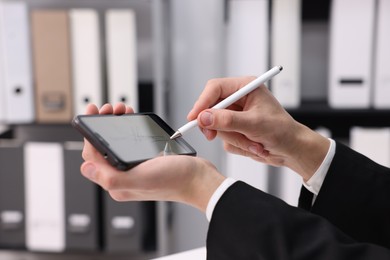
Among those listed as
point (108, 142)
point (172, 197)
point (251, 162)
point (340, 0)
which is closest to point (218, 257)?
point (172, 197)

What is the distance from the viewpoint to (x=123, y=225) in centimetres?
162

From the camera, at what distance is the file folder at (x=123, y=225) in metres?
1.62

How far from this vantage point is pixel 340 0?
1.52 metres

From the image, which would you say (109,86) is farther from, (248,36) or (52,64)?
(248,36)

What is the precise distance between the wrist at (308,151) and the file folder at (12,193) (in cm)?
101

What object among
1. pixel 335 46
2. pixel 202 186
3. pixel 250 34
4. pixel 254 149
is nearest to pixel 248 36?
pixel 250 34

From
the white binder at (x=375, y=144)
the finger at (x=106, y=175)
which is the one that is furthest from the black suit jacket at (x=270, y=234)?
the white binder at (x=375, y=144)

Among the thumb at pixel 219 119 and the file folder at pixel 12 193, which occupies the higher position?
the thumb at pixel 219 119

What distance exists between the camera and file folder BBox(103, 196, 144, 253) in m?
1.62

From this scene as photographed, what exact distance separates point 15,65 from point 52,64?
121 mm

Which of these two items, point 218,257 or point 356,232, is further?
point 356,232

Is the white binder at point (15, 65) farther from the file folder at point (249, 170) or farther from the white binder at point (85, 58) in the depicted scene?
the file folder at point (249, 170)

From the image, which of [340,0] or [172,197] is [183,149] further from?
[340,0]

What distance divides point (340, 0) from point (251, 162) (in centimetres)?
59
